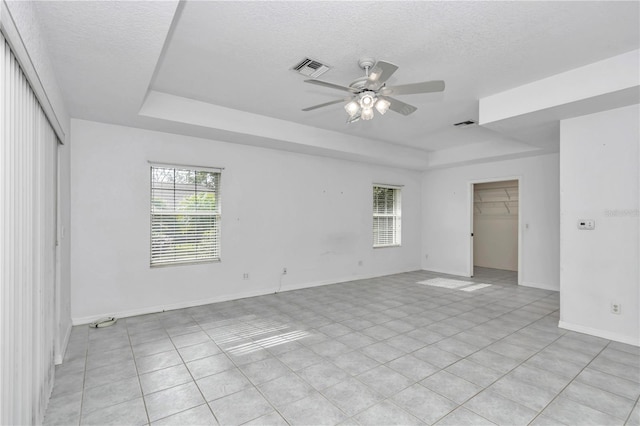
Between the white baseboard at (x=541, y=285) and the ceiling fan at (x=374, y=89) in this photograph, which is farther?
the white baseboard at (x=541, y=285)

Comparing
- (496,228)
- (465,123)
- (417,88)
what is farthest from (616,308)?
(496,228)

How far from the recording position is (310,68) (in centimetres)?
285

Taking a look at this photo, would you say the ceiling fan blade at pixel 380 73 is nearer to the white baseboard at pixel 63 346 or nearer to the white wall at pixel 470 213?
the white baseboard at pixel 63 346

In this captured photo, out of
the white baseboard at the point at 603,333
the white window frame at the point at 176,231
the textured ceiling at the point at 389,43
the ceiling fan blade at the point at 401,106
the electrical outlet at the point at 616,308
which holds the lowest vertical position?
the white baseboard at the point at 603,333

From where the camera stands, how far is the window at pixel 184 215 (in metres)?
4.20

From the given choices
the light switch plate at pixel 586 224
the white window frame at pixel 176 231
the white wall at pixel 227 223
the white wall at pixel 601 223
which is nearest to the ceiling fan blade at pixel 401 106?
the white wall at pixel 601 223

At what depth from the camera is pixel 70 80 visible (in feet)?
8.73

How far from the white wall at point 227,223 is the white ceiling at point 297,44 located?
0.59 m

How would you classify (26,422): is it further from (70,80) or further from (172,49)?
(172,49)

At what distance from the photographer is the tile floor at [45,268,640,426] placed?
2018 mm

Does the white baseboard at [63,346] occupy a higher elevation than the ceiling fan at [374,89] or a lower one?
lower

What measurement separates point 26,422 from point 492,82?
4.56 meters

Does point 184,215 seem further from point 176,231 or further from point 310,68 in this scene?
point 310,68

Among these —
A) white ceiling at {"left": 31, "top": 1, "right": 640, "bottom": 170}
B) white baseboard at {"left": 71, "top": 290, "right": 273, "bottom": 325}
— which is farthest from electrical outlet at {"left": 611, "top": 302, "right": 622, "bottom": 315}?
white baseboard at {"left": 71, "top": 290, "right": 273, "bottom": 325}
